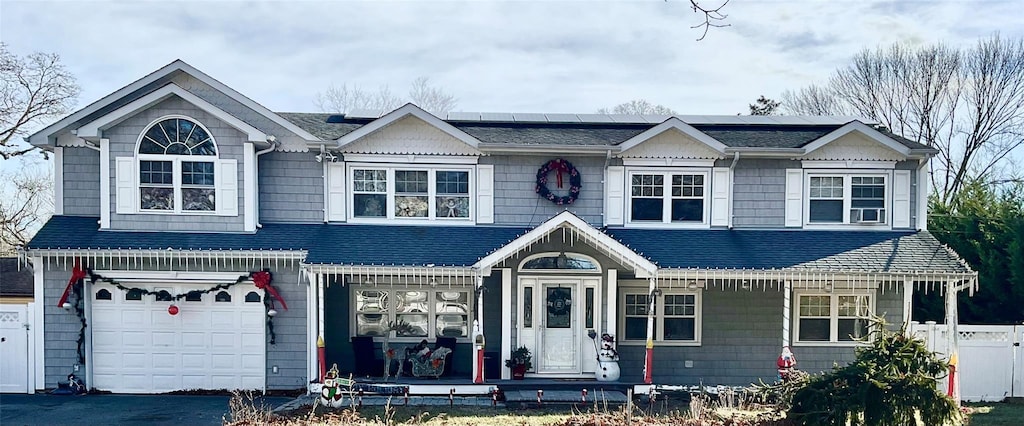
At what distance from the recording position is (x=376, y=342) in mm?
13984

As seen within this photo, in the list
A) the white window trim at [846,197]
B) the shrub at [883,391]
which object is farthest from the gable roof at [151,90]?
the white window trim at [846,197]

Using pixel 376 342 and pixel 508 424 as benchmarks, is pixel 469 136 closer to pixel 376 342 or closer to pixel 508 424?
pixel 376 342

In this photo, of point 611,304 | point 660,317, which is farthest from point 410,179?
point 660,317

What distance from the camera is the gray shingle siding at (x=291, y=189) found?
539 inches

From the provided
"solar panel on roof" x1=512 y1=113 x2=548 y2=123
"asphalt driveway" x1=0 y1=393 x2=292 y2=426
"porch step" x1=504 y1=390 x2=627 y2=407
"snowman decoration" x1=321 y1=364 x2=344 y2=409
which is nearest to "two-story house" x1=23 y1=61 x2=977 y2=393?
"asphalt driveway" x1=0 y1=393 x2=292 y2=426

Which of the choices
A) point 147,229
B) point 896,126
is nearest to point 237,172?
point 147,229

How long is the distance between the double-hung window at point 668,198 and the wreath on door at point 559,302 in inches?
89.7

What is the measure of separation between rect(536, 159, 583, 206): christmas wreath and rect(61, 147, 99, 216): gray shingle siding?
8.82 m

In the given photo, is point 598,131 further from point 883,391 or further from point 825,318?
point 883,391

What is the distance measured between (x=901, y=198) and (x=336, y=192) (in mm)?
11774

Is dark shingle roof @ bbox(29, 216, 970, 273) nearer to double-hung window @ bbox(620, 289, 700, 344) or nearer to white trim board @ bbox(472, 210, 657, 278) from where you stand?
white trim board @ bbox(472, 210, 657, 278)

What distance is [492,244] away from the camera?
43.7ft

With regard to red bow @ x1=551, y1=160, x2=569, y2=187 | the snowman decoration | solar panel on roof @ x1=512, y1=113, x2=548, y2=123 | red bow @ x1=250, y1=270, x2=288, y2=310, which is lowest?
the snowman decoration

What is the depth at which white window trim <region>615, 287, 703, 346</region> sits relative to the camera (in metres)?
14.0
